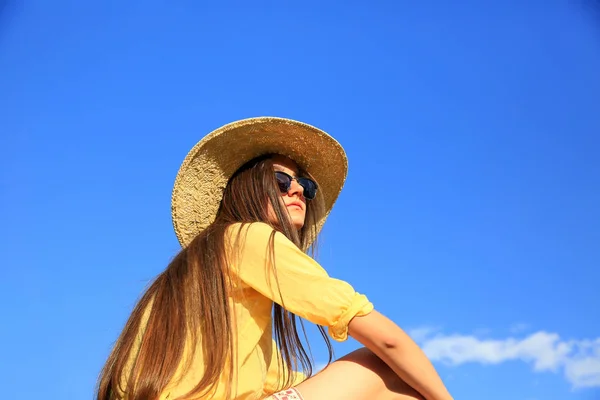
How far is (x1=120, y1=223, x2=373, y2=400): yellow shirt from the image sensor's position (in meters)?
2.49

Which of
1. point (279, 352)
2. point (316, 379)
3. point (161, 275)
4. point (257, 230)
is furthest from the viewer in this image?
point (279, 352)

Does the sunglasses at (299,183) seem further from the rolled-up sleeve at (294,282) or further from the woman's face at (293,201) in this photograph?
the rolled-up sleeve at (294,282)

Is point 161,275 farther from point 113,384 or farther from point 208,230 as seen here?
point 113,384

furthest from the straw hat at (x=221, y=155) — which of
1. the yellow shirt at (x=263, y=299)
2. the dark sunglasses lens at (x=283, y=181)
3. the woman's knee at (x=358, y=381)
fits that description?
the woman's knee at (x=358, y=381)

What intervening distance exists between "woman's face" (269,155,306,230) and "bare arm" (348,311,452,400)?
875mm

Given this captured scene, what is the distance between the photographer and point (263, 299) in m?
2.78

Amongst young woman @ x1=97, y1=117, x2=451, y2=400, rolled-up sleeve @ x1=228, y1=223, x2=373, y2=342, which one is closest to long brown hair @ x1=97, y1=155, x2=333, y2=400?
young woman @ x1=97, y1=117, x2=451, y2=400

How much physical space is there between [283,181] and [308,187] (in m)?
0.19

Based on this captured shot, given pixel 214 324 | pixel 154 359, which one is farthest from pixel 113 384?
pixel 214 324

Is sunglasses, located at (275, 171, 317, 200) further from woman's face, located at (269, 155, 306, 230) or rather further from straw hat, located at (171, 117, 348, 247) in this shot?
straw hat, located at (171, 117, 348, 247)

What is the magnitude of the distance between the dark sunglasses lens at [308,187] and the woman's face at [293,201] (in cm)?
5

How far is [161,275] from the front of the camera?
115 inches

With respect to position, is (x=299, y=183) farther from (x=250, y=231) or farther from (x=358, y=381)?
(x=358, y=381)

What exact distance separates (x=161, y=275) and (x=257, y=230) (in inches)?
20.3
